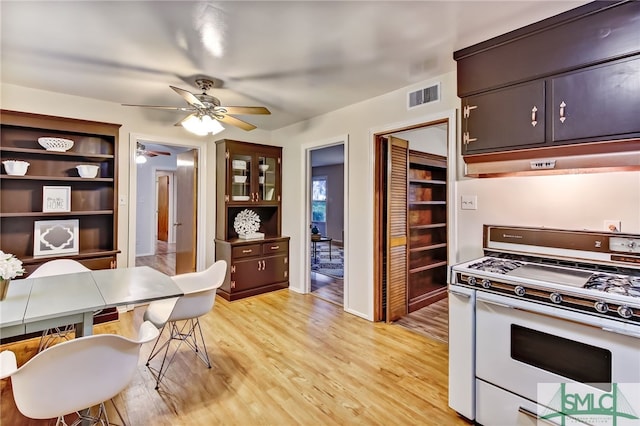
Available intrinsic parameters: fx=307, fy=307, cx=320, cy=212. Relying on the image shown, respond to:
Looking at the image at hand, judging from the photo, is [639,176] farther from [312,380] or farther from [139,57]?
[139,57]

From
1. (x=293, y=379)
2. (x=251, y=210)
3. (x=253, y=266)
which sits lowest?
(x=293, y=379)

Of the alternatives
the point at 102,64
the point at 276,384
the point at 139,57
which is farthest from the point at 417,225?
the point at 102,64

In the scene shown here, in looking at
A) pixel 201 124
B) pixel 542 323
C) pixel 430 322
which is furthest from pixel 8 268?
pixel 430 322

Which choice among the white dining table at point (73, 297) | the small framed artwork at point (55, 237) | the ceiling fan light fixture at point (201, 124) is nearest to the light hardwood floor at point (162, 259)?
the small framed artwork at point (55, 237)

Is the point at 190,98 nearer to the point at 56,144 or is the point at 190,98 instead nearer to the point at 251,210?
the point at 56,144

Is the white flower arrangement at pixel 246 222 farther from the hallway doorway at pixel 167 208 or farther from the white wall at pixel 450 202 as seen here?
the hallway doorway at pixel 167 208

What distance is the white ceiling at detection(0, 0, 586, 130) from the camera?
188cm

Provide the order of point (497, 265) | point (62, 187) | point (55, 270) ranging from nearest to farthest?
1. point (497, 265)
2. point (55, 270)
3. point (62, 187)

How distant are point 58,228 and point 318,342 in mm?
3003

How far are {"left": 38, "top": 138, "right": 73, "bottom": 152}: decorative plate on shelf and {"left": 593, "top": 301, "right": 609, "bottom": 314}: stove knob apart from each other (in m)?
4.47

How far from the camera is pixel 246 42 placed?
2.26 meters

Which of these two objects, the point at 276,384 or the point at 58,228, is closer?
the point at 276,384

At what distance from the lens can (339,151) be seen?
23.9 ft

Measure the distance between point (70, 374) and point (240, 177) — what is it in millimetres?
3376
